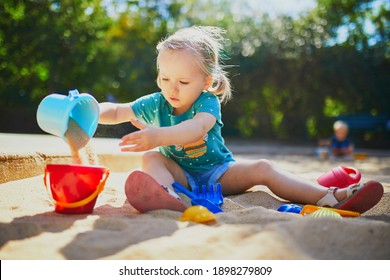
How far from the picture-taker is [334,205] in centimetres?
206

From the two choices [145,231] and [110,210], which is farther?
[110,210]

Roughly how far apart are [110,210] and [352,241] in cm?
99

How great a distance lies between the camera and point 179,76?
2100mm

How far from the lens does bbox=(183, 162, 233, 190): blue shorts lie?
2.27 m

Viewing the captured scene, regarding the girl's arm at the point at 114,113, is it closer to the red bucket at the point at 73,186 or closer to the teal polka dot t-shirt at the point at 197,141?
the teal polka dot t-shirt at the point at 197,141

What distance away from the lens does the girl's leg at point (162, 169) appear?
2.07m

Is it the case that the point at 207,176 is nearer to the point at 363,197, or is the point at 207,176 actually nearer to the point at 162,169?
the point at 162,169

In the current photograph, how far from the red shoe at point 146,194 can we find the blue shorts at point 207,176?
0.44 m

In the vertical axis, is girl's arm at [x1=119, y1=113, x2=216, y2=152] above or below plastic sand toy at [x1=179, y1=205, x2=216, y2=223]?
above

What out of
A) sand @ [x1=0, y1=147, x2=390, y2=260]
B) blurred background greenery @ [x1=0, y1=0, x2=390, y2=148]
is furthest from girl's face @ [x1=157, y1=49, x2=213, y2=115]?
blurred background greenery @ [x1=0, y1=0, x2=390, y2=148]

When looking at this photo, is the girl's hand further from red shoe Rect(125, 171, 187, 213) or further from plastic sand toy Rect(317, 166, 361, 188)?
plastic sand toy Rect(317, 166, 361, 188)

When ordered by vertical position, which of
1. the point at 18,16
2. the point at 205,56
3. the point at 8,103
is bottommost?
the point at 8,103
